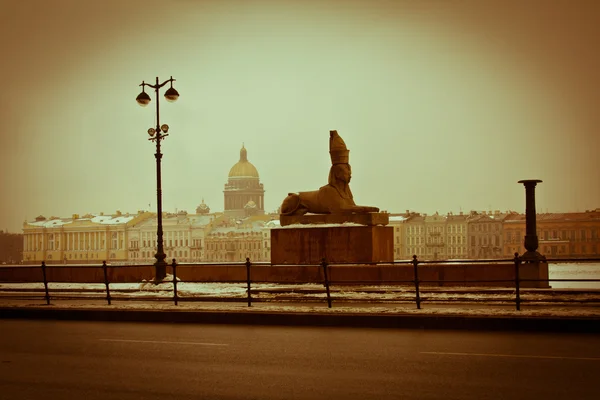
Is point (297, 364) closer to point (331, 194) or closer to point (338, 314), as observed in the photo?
point (338, 314)

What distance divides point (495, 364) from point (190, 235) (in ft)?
600

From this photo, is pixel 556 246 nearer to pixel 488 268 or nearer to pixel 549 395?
pixel 488 268

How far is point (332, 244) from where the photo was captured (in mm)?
23516

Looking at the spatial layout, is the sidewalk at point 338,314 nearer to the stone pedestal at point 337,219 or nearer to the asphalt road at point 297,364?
the asphalt road at point 297,364

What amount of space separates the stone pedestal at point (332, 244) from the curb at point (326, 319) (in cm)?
682

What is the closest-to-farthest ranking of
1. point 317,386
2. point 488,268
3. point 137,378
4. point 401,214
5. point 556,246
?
1. point 317,386
2. point 137,378
3. point 488,268
4. point 556,246
5. point 401,214

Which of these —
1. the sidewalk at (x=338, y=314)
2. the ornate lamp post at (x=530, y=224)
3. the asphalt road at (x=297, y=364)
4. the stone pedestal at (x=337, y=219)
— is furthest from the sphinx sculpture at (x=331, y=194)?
the asphalt road at (x=297, y=364)

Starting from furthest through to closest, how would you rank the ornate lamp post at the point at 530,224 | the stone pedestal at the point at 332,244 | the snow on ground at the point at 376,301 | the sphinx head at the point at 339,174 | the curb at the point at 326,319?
1. the sphinx head at the point at 339,174
2. the stone pedestal at the point at 332,244
3. the ornate lamp post at the point at 530,224
4. the snow on ground at the point at 376,301
5. the curb at the point at 326,319

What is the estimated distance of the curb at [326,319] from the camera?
45.4 feet

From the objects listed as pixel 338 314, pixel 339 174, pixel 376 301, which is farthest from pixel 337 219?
pixel 338 314

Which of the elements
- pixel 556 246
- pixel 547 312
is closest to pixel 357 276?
pixel 547 312

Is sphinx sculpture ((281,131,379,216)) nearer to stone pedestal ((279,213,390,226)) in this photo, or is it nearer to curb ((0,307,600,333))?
stone pedestal ((279,213,390,226))

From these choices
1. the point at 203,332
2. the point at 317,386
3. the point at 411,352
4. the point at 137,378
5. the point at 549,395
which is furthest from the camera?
the point at 203,332

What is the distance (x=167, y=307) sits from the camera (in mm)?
17969
